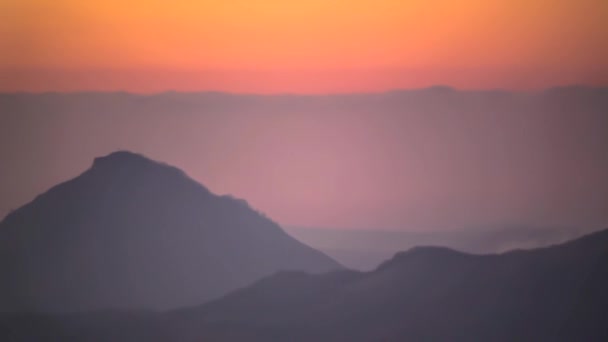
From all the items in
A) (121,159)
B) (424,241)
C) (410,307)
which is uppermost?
(121,159)

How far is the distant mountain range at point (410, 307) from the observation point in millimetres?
1978

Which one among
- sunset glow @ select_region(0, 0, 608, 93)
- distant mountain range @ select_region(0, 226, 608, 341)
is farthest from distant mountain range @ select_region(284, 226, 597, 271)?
sunset glow @ select_region(0, 0, 608, 93)

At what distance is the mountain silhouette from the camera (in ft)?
6.64

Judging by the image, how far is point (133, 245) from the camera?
204 cm

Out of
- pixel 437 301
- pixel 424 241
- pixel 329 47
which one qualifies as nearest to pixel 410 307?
pixel 437 301

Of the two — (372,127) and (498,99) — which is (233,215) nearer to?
(372,127)

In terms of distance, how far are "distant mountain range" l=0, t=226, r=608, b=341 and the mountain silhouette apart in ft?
0.21

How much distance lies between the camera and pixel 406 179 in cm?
206

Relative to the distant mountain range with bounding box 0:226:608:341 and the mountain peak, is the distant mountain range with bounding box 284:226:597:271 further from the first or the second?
the mountain peak

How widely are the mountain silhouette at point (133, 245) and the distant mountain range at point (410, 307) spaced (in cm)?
6

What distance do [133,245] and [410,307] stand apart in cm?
102

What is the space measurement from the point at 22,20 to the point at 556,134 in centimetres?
A: 208

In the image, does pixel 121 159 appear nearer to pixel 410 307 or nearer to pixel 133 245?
pixel 133 245

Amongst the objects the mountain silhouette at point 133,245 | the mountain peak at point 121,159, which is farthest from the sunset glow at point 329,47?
the mountain silhouette at point 133,245
